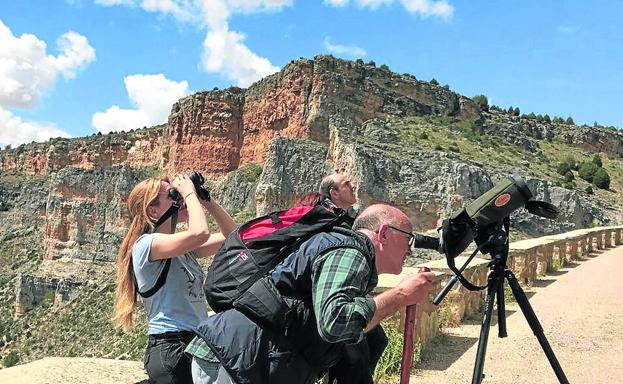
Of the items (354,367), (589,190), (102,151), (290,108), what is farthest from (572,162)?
(354,367)

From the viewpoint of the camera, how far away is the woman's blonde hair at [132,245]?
306 cm

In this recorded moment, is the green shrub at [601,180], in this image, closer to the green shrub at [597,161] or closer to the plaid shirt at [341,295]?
the green shrub at [597,161]

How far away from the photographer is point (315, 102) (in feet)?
157

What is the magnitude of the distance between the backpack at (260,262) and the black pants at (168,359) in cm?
49

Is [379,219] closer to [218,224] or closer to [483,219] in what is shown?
[483,219]

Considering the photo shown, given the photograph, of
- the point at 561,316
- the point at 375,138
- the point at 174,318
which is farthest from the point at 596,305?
the point at 375,138

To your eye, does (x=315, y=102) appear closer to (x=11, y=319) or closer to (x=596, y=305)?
(x=11, y=319)

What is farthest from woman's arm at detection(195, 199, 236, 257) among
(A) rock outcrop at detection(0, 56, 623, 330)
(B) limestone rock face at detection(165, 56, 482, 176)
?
(B) limestone rock face at detection(165, 56, 482, 176)

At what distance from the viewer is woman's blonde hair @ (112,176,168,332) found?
3.06m

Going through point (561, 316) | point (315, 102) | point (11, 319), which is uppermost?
point (315, 102)

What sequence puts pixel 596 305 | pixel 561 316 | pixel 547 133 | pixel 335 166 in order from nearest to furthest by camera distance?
pixel 561 316 → pixel 596 305 → pixel 335 166 → pixel 547 133

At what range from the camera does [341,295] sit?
6.88 ft

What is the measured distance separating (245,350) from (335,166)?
36980 millimetres

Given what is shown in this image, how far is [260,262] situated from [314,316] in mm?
289
